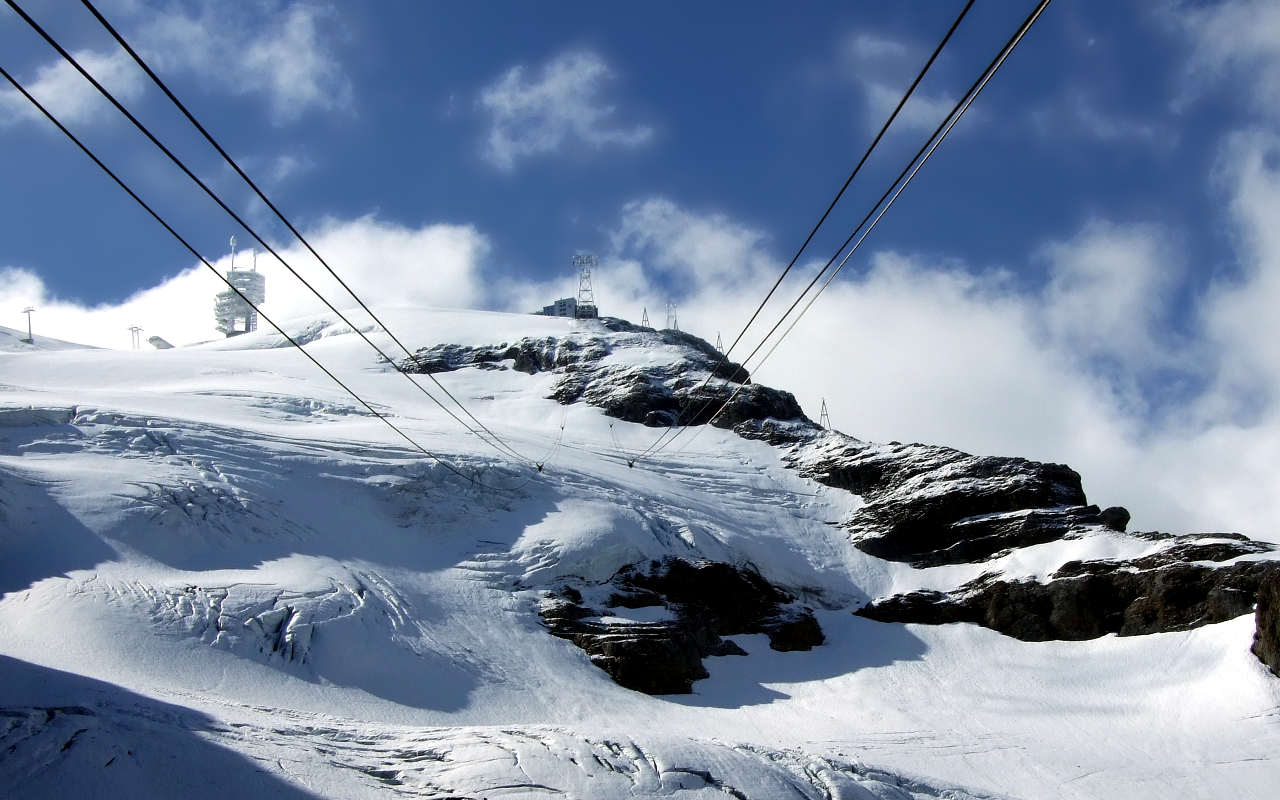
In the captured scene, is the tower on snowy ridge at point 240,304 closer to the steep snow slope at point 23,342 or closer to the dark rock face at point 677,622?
the steep snow slope at point 23,342

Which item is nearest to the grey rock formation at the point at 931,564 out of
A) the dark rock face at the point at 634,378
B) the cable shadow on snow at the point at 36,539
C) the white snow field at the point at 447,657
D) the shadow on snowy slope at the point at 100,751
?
the dark rock face at the point at 634,378

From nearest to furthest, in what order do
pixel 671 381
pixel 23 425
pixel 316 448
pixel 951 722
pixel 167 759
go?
pixel 167 759 → pixel 951 722 → pixel 23 425 → pixel 316 448 → pixel 671 381

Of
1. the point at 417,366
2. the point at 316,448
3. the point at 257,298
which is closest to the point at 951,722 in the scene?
the point at 316,448

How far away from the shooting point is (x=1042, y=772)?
23.2 meters

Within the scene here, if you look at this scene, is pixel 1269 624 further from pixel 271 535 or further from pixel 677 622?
pixel 271 535

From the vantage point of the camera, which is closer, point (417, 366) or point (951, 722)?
point (951, 722)

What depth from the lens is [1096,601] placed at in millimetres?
33281

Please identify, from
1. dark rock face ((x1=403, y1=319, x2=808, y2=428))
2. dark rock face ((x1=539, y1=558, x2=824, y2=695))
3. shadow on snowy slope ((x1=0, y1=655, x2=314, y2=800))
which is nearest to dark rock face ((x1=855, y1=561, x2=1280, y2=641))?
dark rock face ((x1=539, y1=558, x2=824, y2=695))

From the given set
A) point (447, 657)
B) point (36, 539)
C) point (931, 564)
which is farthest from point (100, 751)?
point (931, 564)

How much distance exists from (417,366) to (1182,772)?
176 feet

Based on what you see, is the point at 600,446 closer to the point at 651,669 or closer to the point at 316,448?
the point at 316,448

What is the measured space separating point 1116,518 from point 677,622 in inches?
837

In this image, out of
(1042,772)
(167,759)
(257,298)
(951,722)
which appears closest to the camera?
(167,759)

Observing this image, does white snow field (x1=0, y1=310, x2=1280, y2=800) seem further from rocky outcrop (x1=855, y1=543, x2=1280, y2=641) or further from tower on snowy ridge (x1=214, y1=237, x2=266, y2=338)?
tower on snowy ridge (x1=214, y1=237, x2=266, y2=338)
